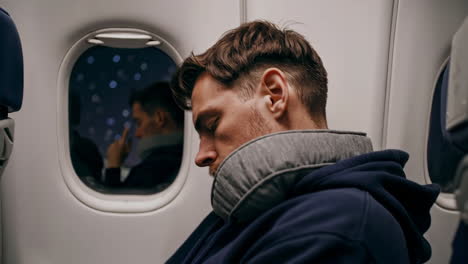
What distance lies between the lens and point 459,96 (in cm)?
46

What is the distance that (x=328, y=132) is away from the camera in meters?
0.94

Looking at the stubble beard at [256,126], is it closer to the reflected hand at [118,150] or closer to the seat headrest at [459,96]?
the seat headrest at [459,96]

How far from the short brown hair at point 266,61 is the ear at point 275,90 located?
0.06 m

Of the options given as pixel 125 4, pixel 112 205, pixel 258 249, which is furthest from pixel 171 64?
pixel 258 249

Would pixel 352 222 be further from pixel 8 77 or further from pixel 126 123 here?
pixel 126 123

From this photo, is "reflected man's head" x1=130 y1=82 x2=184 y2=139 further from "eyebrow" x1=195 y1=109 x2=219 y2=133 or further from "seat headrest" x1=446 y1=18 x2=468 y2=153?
"seat headrest" x1=446 y1=18 x2=468 y2=153

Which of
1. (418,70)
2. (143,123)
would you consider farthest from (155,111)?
(418,70)

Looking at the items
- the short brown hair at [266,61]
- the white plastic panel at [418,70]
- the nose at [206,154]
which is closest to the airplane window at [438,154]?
the white plastic panel at [418,70]

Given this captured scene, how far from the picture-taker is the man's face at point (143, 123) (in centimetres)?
→ 186

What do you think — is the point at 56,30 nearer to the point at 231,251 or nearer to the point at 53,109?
the point at 53,109

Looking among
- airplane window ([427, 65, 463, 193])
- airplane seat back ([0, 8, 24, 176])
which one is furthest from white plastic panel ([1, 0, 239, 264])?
airplane window ([427, 65, 463, 193])

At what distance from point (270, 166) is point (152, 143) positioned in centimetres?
114

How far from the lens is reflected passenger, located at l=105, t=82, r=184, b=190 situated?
1.84m

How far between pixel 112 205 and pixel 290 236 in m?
1.19
